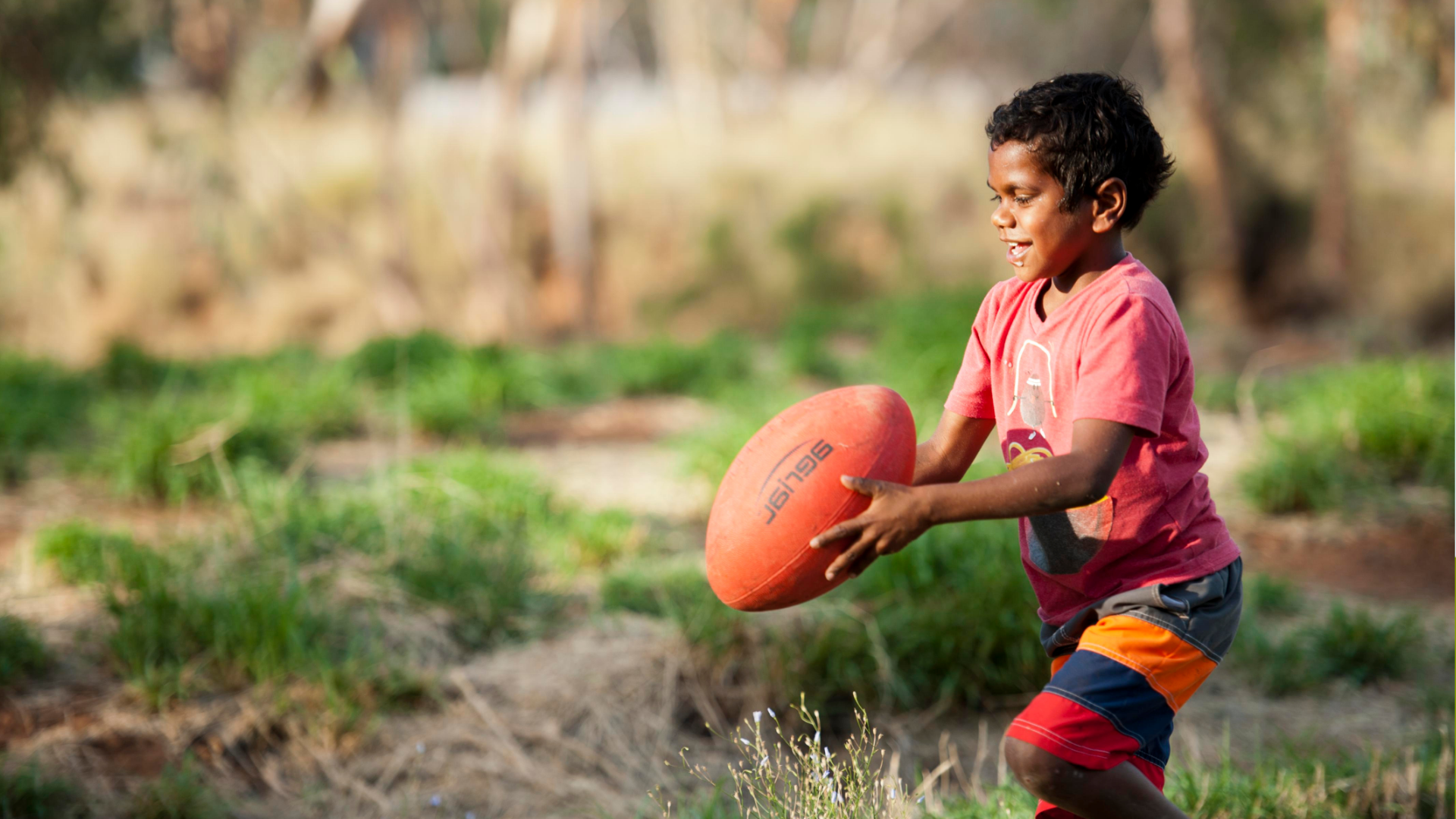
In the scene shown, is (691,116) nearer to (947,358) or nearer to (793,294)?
(793,294)

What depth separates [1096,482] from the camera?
2188mm

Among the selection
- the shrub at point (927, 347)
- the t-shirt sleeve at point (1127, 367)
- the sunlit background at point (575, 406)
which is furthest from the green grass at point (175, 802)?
the shrub at point (927, 347)

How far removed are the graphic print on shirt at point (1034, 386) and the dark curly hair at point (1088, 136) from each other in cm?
32

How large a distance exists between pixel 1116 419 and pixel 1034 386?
0.30m

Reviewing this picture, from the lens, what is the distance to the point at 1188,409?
2457mm

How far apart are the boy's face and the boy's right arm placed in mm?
455

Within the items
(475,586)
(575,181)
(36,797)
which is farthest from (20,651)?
(575,181)

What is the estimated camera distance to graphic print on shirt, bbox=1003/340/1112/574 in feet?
8.01

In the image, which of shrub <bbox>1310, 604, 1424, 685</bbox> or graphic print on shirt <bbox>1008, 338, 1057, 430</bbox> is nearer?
graphic print on shirt <bbox>1008, 338, 1057, 430</bbox>

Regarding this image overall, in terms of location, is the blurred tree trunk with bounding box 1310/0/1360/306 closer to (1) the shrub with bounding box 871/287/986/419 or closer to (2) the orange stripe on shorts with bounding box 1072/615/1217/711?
(1) the shrub with bounding box 871/287/986/419

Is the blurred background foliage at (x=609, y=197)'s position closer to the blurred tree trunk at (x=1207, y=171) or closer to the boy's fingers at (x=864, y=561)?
the blurred tree trunk at (x=1207, y=171)

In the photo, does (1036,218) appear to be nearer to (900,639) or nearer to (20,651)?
(900,639)

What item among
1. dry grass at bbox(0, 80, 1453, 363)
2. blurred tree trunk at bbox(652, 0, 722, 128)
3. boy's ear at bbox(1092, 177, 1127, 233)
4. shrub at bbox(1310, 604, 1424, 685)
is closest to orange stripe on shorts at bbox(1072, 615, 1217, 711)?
boy's ear at bbox(1092, 177, 1127, 233)

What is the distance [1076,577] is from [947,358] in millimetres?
5303
